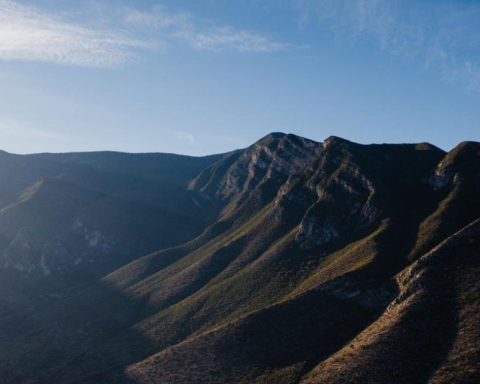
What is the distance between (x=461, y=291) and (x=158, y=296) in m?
98.2

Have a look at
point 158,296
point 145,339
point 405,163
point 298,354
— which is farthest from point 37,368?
point 405,163

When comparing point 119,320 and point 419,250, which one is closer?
point 419,250

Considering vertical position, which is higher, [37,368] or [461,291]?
[461,291]

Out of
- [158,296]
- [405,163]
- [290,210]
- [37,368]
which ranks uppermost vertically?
[405,163]

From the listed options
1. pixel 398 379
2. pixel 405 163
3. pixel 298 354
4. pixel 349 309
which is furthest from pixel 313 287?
pixel 405 163

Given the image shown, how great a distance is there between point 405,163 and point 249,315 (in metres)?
90.7

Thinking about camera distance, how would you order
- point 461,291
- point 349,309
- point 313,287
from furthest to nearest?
1. point 313,287
2. point 349,309
3. point 461,291

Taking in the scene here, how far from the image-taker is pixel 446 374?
278 feet

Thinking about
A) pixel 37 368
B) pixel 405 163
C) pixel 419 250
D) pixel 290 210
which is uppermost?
pixel 405 163

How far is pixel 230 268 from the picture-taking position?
176 m

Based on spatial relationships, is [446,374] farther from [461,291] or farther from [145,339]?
[145,339]

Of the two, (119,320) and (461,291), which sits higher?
(461,291)

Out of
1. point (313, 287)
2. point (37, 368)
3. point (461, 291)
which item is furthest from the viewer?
point (37, 368)

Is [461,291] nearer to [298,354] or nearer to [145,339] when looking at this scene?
[298,354]
